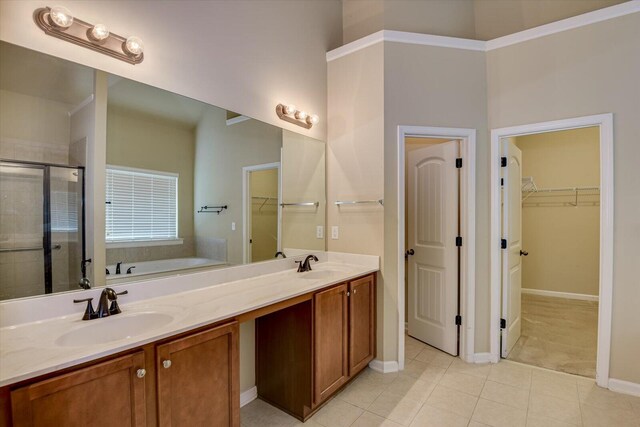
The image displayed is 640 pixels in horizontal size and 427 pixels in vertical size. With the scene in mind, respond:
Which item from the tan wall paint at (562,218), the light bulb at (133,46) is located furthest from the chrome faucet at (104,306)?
the tan wall paint at (562,218)

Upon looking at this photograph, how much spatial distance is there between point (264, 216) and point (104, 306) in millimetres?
1241

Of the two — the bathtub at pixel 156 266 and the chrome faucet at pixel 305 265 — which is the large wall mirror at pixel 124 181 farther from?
the chrome faucet at pixel 305 265

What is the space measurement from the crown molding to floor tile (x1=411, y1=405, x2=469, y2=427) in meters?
2.86

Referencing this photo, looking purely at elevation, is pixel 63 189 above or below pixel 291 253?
above

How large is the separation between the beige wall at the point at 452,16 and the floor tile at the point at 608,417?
3.14m

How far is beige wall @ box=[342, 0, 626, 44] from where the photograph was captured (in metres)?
2.86

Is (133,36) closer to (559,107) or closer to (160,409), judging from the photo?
(160,409)

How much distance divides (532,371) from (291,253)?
224 cm

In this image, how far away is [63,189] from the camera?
1422 millimetres

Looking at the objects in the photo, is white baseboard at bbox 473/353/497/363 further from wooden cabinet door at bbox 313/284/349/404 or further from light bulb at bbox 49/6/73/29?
light bulb at bbox 49/6/73/29

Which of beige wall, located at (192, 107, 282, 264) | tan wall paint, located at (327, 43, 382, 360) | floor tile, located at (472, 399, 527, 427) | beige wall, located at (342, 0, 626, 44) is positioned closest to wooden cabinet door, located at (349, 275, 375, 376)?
tan wall paint, located at (327, 43, 382, 360)

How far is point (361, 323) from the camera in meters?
2.44

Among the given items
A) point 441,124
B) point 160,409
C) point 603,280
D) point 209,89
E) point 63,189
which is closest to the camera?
point 160,409

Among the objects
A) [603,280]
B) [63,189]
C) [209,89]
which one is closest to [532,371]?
[603,280]
